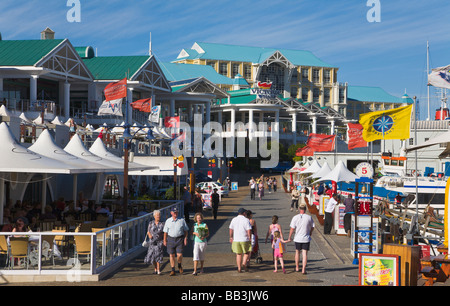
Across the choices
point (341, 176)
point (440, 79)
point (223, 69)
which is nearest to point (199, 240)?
point (440, 79)

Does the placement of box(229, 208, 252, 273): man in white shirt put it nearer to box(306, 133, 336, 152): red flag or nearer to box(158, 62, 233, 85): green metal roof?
box(306, 133, 336, 152): red flag

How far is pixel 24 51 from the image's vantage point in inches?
2159

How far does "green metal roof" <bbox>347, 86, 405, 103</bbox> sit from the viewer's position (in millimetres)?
144875

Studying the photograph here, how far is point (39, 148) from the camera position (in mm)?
20766

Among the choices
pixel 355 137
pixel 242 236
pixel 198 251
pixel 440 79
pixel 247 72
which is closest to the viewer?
pixel 198 251

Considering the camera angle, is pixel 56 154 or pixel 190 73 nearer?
pixel 56 154

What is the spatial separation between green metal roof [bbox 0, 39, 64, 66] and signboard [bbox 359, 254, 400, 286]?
44.3 metres

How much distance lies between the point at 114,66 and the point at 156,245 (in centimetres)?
5303

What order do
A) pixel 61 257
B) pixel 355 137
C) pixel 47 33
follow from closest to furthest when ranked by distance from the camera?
pixel 61 257, pixel 355 137, pixel 47 33

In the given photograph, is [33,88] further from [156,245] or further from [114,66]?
[156,245]

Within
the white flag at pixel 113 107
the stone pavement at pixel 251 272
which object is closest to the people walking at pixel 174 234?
the stone pavement at pixel 251 272
